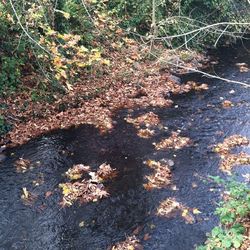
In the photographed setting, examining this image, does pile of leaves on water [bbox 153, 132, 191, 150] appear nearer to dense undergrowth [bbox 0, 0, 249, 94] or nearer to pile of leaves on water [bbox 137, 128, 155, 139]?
pile of leaves on water [bbox 137, 128, 155, 139]

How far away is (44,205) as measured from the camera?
25.4 feet

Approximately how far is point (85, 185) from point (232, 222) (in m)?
3.59

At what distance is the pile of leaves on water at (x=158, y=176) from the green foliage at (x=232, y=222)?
2429 mm

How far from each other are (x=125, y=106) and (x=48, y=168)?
3.99 meters

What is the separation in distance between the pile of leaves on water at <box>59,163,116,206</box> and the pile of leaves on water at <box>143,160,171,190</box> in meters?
0.84

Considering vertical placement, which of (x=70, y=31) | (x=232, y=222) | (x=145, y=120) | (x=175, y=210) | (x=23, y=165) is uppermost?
(x=70, y=31)

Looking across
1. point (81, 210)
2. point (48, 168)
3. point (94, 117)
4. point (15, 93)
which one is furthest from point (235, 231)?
point (15, 93)

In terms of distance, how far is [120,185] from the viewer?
8.26 m

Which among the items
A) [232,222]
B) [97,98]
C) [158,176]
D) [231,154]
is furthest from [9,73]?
[232,222]

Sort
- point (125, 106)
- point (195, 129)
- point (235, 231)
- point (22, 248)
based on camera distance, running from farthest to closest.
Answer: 1. point (125, 106)
2. point (195, 129)
3. point (22, 248)
4. point (235, 231)

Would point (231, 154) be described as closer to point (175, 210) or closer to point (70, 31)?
point (175, 210)

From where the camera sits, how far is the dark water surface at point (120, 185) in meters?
6.92

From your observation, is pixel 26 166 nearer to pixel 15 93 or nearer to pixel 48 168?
pixel 48 168

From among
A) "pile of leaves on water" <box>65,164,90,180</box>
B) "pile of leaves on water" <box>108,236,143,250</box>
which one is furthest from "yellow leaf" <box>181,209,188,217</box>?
"pile of leaves on water" <box>65,164,90,180</box>
